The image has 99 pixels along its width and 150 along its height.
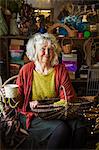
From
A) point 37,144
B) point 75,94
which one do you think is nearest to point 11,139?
point 37,144

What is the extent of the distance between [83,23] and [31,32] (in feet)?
0.58

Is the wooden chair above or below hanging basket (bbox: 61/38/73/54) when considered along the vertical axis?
below

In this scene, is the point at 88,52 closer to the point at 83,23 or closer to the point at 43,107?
the point at 83,23

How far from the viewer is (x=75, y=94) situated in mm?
1092

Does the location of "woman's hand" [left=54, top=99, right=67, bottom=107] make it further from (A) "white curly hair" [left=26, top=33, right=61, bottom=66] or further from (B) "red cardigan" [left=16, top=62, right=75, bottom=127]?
(A) "white curly hair" [left=26, top=33, right=61, bottom=66]

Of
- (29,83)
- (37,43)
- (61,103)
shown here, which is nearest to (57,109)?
(61,103)

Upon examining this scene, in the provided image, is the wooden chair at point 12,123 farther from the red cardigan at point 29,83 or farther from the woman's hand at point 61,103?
the woman's hand at point 61,103

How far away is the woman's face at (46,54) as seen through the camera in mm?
1063

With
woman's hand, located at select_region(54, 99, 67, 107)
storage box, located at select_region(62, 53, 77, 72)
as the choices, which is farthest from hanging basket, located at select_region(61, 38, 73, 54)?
woman's hand, located at select_region(54, 99, 67, 107)

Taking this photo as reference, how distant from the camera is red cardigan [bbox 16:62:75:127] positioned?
108cm

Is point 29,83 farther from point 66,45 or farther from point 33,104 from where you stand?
point 66,45

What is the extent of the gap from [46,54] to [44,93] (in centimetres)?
13

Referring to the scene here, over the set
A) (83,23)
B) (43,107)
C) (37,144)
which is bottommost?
(37,144)

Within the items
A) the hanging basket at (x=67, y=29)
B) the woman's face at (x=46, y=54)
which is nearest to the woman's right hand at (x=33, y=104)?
the woman's face at (x=46, y=54)
